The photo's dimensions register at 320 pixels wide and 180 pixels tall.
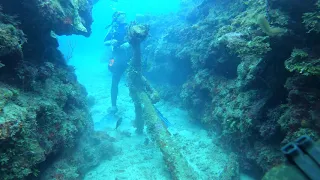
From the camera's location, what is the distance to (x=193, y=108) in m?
10.0

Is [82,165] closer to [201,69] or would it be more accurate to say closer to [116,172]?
[116,172]

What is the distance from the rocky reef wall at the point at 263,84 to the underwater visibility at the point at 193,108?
25 millimetres

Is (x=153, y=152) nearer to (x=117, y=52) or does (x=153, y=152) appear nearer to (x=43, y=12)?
(x=43, y=12)

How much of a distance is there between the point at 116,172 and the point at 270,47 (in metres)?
5.86

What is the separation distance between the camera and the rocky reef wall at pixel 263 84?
4059 millimetres

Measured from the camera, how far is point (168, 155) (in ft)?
21.4

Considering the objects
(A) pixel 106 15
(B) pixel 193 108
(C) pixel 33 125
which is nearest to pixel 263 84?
(B) pixel 193 108

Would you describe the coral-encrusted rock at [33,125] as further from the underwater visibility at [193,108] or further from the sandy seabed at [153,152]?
the sandy seabed at [153,152]

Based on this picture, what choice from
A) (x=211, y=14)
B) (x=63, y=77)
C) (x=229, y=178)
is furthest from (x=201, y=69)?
(x=63, y=77)

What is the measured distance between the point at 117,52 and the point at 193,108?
216 inches

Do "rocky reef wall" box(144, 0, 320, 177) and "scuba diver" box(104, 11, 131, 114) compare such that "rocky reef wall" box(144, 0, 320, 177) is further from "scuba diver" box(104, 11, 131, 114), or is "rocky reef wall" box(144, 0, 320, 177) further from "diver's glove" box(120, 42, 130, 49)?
"scuba diver" box(104, 11, 131, 114)

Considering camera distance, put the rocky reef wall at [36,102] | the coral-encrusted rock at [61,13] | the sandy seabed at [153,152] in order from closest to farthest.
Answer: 1. the rocky reef wall at [36,102]
2. the coral-encrusted rock at [61,13]
3. the sandy seabed at [153,152]

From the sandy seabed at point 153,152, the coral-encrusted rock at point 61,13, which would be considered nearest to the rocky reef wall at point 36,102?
the coral-encrusted rock at point 61,13

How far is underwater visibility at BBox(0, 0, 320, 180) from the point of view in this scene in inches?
152
